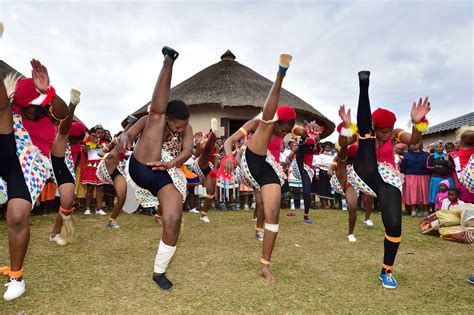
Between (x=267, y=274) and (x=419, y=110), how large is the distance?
2.30m

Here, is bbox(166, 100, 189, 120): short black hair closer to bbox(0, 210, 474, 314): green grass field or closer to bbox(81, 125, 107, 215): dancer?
bbox(0, 210, 474, 314): green grass field

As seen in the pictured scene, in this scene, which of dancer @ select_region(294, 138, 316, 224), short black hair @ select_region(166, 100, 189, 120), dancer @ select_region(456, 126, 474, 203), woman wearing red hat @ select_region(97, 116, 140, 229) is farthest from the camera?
dancer @ select_region(294, 138, 316, 224)

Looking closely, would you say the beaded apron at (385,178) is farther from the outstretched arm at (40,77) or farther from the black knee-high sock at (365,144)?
the outstretched arm at (40,77)

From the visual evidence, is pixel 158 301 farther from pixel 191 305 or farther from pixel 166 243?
pixel 166 243

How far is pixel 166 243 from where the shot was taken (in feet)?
10.7

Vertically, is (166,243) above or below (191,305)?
above

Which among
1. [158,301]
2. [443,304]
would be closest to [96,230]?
[158,301]

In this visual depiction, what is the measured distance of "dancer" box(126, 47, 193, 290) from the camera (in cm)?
325

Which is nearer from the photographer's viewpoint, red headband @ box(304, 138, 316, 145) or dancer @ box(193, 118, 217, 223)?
dancer @ box(193, 118, 217, 223)

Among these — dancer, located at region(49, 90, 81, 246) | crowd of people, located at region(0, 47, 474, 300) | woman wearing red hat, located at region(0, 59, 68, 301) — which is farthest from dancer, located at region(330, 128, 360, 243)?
woman wearing red hat, located at region(0, 59, 68, 301)

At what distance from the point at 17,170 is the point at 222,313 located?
2.20 metres

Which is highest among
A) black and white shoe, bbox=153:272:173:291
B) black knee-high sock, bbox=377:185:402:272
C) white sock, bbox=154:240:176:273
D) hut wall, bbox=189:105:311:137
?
hut wall, bbox=189:105:311:137

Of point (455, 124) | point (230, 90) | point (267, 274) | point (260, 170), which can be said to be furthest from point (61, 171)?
point (455, 124)

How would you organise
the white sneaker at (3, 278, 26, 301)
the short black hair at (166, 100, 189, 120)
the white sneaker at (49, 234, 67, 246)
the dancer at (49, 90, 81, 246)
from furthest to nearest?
the white sneaker at (49, 234, 67, 246) → the dancer at (49, 90, 81, 246) → the short black hair at (166, 100, 189, 120) → the white sneaker at (3, 278, 26, 301)
